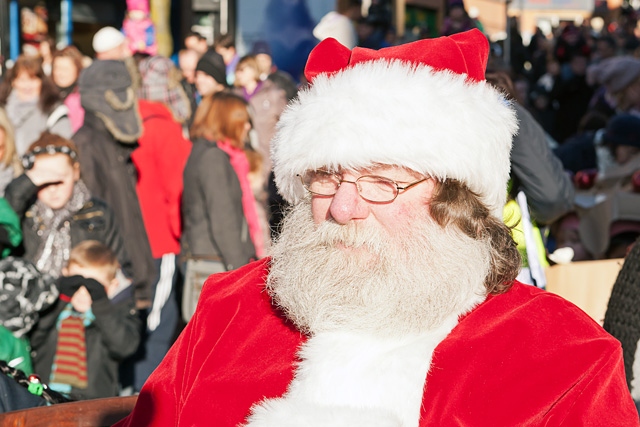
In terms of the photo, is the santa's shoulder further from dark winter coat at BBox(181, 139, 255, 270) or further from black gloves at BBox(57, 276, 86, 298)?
dark winter coat at BBox(181, 139, 255, 270)

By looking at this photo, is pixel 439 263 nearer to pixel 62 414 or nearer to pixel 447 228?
pixel 447 228

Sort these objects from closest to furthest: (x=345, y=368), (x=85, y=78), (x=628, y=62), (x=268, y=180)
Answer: (x=345, y=368) → (x=85, y=78) → (x=268, y=180) → (x=628, y=62)

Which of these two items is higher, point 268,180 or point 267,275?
point 267,275

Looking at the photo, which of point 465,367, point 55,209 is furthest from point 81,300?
point 465,367

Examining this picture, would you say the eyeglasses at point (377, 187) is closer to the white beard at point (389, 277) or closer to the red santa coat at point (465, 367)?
the white beard at point (389, 277)

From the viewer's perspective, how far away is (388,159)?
2.31 metres

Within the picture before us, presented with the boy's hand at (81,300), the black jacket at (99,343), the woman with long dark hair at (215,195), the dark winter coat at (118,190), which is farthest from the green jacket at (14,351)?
the woman with long dark hair at (215,195)

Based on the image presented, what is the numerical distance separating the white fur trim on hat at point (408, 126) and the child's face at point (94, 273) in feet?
7.98

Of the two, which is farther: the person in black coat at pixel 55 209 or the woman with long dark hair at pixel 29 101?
the woman with long dark hair at pixel 29 101

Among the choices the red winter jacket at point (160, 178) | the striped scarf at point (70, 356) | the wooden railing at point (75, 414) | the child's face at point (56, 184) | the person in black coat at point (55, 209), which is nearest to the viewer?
the wooden railing at point (75, 414)

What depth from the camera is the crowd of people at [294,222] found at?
7.57 ft

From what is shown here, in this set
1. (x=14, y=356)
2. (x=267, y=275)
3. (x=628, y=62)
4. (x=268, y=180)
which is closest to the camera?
(x=267, y=275)

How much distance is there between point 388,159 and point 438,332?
0.45 metres

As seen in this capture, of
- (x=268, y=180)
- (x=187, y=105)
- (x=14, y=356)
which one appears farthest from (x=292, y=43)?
(x=14, y=356)
